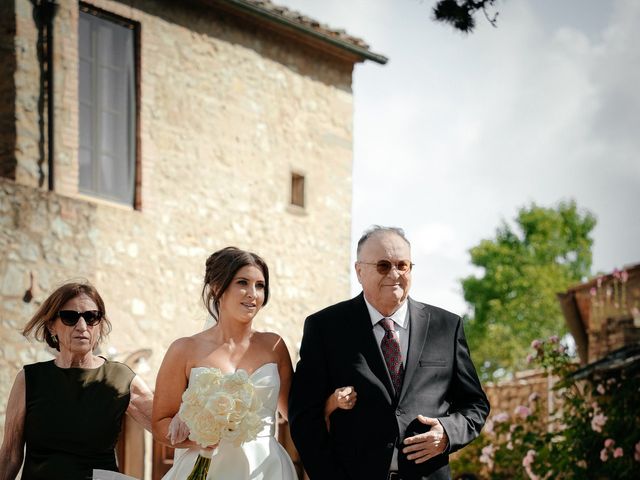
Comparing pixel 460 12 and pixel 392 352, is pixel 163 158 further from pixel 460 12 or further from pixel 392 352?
pixel 392 352

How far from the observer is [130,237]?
10.9 m

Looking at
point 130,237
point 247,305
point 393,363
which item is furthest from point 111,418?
point 130,237

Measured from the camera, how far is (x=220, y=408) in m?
4.09

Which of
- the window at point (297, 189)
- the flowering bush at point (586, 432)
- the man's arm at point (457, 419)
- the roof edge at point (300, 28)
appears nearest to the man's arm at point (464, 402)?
the man's arm at point (457, 419)

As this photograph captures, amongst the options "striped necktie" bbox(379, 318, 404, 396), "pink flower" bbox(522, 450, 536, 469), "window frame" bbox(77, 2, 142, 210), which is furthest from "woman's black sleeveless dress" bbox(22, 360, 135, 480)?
"pink flower" bbox(522, 450, 536, 469)

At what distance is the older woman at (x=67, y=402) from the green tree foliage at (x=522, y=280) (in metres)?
32.2

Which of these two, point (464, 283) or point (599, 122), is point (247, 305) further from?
point (599, 122)

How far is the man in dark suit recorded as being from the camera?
434cm

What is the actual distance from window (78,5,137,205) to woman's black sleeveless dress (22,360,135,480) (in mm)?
6471

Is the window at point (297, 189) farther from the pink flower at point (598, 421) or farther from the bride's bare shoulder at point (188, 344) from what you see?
the bride's bare shoulder at point (188, 344)

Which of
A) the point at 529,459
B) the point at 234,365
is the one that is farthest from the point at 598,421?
the point at 234,365

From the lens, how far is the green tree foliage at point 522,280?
37.5 meters

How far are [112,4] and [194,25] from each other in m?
1.19

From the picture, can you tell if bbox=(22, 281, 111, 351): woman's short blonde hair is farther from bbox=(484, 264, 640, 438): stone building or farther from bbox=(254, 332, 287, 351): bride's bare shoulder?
bbox=(484, 264, 640, 438): stone building
